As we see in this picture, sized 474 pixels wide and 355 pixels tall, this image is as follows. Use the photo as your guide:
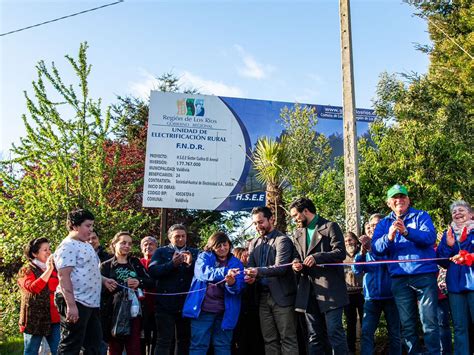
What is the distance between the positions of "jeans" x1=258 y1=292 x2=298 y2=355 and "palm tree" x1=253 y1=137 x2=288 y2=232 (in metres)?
4.03

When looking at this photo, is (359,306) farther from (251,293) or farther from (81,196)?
(81,196)

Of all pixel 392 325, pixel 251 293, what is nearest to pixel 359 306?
pixel 392 325

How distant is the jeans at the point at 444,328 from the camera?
19.7ft

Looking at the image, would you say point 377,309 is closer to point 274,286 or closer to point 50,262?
point 274,286

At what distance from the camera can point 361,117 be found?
15180mm

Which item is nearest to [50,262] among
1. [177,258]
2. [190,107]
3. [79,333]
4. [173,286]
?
[79,333]

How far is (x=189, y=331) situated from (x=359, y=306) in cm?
240

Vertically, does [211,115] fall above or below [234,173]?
above

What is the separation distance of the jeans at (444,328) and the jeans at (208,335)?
2538mm

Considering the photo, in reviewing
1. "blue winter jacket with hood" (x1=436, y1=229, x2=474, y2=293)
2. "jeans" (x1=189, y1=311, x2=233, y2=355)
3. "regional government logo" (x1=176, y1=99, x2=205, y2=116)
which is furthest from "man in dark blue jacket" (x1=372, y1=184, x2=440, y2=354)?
"regional government logo" (x1=176, y1=99, x2=205, y2=116)

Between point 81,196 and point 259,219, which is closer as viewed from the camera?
point 259,219

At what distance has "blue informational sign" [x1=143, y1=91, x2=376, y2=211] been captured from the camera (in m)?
11.9

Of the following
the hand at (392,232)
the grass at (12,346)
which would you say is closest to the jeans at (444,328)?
the hand at (392,232)

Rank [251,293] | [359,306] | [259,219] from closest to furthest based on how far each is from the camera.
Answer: [259,219]
[251,293]
[359,306]
